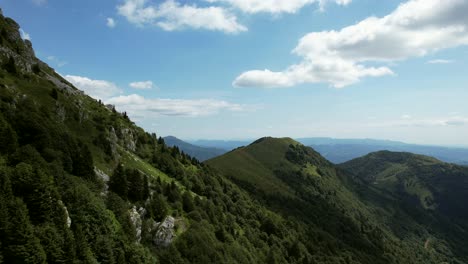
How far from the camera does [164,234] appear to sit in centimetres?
7000

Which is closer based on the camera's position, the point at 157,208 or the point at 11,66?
the point at 157,208

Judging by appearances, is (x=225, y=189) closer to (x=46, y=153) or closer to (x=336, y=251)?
(x=336, y=251)

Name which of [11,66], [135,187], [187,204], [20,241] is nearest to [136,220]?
[135,187]

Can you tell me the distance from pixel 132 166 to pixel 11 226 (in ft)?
180

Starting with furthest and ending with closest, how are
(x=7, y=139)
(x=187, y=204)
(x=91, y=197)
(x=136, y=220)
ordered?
(x=187, y=204) < (x=136, y=220) < (x=91, y=197) < (x=7, y=139)

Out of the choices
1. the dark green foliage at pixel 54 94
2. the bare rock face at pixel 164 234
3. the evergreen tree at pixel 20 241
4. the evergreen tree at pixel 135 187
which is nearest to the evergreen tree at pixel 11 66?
the dark green foliage at pixel 54 94

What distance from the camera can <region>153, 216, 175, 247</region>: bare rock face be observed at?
68.8 meters

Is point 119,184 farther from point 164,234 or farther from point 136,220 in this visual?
point 164,234

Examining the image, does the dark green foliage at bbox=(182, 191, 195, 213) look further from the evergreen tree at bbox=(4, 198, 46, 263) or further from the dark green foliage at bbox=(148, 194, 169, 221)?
the evergreen tree at bbox=(4, 198, 46, 263)

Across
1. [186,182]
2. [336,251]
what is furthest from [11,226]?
[336,251]

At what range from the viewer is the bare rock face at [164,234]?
226 feet

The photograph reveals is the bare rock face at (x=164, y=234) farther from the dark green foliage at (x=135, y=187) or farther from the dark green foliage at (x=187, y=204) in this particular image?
the dark green foliage at (x=187, y=204)

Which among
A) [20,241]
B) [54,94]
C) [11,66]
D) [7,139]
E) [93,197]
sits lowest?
[20,241]

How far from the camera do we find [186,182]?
369ft
